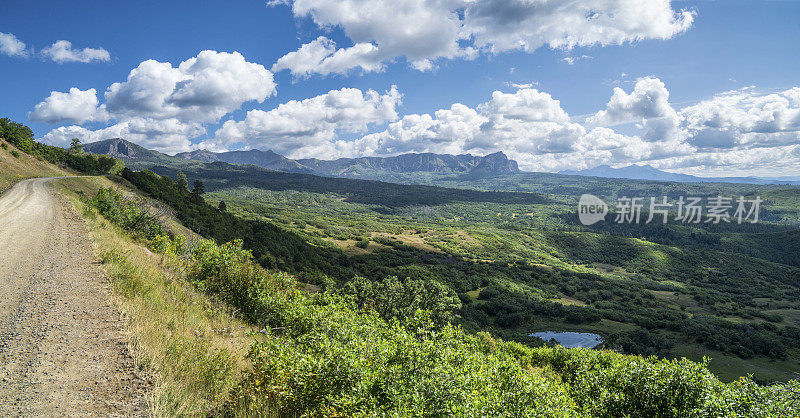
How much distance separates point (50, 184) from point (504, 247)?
628 feet

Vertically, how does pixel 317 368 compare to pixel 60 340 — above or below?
below

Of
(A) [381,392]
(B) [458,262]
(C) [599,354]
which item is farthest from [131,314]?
(B) [458,262]

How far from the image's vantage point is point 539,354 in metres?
38.6

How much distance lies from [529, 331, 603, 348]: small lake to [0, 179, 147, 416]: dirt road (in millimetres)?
75292

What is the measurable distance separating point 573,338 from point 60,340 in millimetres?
82861

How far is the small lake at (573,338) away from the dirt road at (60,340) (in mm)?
75292

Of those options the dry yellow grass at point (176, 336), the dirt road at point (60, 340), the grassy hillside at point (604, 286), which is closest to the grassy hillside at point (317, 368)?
the dry yellow grass at point (176, 336)

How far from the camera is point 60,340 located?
7.57 m

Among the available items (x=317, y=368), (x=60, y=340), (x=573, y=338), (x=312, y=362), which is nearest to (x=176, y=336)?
(x=60, y=340)

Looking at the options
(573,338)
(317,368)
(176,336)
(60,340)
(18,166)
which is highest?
(18,166)

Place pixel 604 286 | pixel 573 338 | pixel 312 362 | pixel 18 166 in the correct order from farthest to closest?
1. pixel 604 286
2. pixel 573 338
3. pixel 18 166
4. pixel 312 362

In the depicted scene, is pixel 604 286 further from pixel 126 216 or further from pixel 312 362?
pixel 312 362

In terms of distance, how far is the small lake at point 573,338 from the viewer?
67256 mm

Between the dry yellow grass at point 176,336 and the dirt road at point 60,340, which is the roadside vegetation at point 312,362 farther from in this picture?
the dirt road at point 60,340
